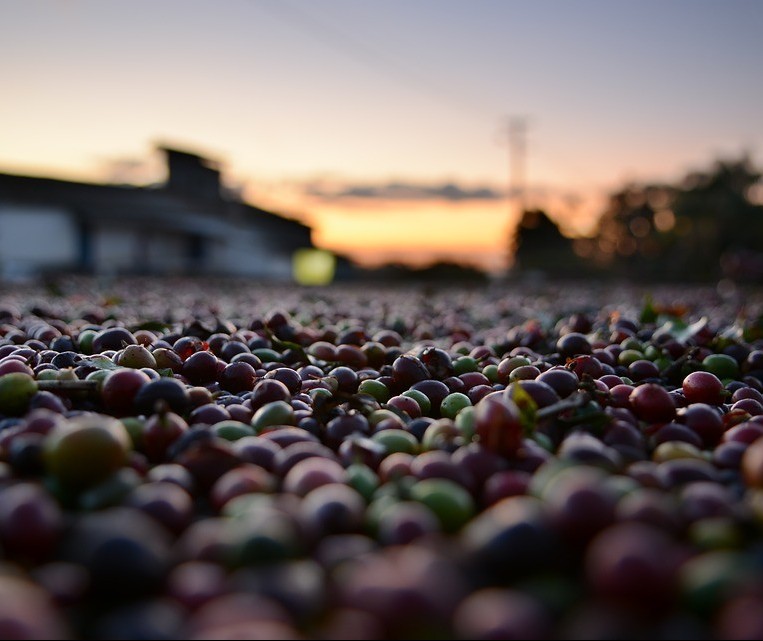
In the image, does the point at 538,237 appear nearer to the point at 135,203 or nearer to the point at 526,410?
the point at 135,203

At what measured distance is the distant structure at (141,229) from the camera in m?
28.1

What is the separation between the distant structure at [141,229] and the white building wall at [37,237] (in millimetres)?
38

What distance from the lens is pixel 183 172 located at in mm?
40156

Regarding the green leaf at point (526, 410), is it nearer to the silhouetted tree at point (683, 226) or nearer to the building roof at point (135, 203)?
the building roof at point (135, 203)

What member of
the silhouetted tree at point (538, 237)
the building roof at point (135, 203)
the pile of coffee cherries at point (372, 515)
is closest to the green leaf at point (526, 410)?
the pile of coffee cherries at point (372, 515)

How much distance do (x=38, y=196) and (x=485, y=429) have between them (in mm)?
31161

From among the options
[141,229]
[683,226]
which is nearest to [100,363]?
[141,229]

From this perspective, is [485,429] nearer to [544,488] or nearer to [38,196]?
[544,488]

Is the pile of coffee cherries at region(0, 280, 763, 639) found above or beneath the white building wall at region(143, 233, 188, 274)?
beneath

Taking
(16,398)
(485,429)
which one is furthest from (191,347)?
(485,429)

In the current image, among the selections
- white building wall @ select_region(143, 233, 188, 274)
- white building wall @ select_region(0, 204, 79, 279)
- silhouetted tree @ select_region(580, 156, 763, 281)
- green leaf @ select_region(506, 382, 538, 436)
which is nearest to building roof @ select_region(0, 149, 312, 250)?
white building wall @ select_region(0, 204, 79, 279)

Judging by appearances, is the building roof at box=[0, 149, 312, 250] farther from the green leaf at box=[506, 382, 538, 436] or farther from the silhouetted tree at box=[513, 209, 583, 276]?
the green leaf at box=[506, 382, 538, 436]

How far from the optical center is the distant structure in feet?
92.3

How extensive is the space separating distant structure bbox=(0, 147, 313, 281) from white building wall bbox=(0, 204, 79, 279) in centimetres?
4
